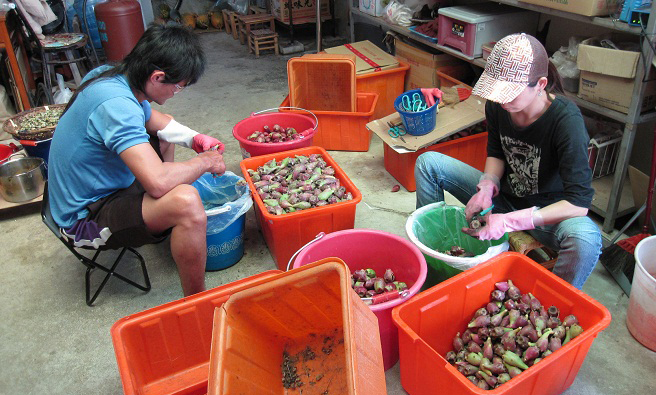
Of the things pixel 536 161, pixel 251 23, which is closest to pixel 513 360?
pixel 536 161

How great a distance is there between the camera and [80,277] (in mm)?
2420

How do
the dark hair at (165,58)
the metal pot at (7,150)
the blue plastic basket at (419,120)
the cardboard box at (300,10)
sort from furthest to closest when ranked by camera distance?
the cardboard box at (300,10), the metal pot at (7,150), the blue plastic basket at (419,120), the dark hair at (165,58)

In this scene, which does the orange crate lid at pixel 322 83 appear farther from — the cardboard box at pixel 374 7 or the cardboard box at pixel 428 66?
the cardboard box at pixel 374 7

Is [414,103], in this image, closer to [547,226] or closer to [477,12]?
[477,12]

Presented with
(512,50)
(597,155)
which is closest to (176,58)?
(512,50)

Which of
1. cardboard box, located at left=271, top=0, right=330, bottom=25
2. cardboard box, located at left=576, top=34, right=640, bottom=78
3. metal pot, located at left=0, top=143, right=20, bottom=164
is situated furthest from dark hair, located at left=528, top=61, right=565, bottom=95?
cardboard box, located at left=271, top=0, right=330, bottom=25

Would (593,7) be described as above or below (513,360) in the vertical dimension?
above

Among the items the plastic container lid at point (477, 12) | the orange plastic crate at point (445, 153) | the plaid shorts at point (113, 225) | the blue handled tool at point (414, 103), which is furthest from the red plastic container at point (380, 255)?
the plastic container lid at point (477, 12)

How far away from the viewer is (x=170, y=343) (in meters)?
1.72

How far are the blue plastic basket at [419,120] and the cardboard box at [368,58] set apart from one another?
938 millimetres

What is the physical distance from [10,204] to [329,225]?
1950 mm

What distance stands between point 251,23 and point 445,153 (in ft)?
12.9

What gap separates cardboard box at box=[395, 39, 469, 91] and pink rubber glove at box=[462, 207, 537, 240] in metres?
1.95

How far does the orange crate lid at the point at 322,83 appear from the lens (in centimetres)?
339
